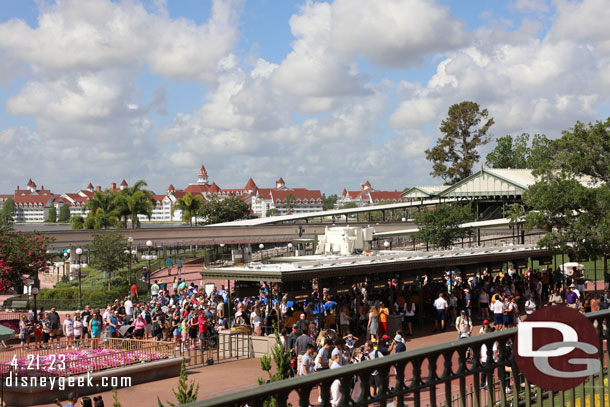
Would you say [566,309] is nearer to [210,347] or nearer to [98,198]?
[210,347]

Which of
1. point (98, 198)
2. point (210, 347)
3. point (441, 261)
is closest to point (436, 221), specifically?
point (441, 261)

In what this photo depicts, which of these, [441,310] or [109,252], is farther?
[109,252]

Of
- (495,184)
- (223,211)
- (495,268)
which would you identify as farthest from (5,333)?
(223,211)

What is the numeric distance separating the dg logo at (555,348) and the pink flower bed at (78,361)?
1451 centimetres

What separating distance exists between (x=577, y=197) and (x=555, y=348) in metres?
24.7

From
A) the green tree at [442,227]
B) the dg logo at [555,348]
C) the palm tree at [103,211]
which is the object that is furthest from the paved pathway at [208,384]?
the palm tree at [103,211]

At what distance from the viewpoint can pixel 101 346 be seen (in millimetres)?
19703

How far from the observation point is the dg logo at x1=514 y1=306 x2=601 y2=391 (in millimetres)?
4316

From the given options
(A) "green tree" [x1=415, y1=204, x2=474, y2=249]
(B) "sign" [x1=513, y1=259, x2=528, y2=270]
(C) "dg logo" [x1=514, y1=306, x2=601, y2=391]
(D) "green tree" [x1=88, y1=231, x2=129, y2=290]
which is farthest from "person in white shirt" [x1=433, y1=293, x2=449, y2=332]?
(D) "green tree" [x1=88, y1=231, x2=129, y2=290]

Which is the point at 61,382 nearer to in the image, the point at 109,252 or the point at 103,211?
the point at 109,252

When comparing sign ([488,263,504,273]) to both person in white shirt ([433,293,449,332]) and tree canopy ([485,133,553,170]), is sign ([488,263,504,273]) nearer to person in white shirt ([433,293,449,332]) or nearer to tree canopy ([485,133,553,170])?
person in white shirt ([433,293,449,332])

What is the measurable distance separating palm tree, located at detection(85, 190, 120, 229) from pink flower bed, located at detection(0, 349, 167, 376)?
65540mm

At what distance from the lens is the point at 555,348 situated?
434 cm

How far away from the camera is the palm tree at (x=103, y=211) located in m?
82.6
